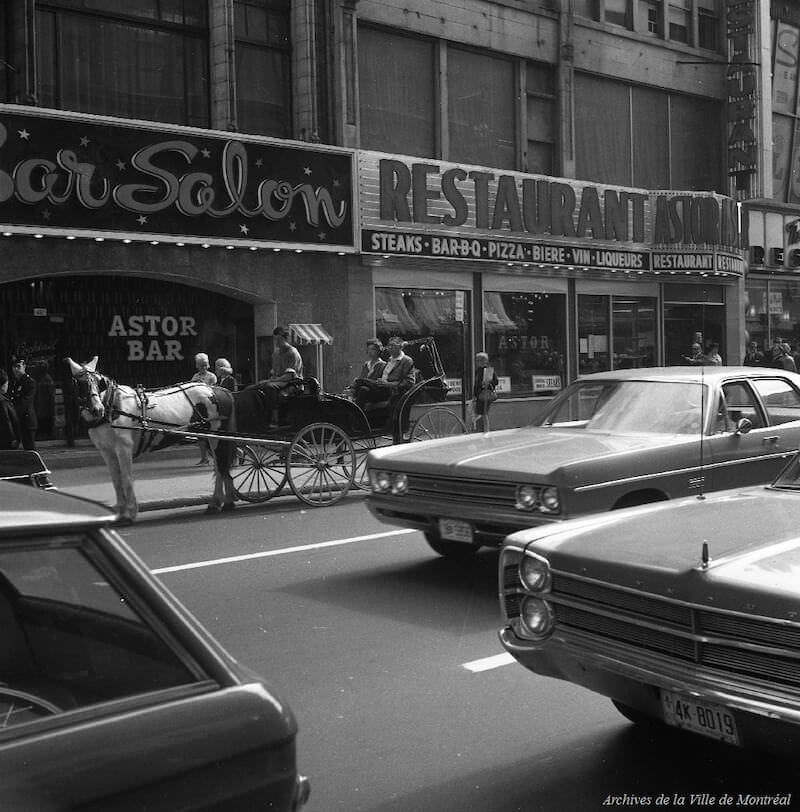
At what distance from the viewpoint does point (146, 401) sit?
446 inches

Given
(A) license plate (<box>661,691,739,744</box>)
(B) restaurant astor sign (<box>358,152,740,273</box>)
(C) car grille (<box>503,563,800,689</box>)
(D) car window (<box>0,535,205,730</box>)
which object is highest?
(B) restaurant astor sign (<box>358,152,740,273</box>)

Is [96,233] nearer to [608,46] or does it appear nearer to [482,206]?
[482,206]

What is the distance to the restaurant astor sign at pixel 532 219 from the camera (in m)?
20.3

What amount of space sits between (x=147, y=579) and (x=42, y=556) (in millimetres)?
243

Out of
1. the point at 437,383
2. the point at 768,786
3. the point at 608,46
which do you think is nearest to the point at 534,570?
the point at 768,786

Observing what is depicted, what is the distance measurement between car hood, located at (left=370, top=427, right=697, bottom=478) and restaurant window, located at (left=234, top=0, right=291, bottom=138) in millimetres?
12229

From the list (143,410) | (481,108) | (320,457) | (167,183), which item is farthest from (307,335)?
(143,410)

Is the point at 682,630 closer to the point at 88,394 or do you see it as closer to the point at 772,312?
the point at 88,394

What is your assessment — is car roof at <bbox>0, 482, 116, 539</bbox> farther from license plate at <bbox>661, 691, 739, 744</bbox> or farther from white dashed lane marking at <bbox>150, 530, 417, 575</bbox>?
white dashed lane marking at <bbox>150, 530, 417, 575</bbox>

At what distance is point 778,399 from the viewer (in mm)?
9078

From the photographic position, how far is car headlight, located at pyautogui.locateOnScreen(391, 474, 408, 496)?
27.0ft

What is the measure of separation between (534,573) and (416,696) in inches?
53.2

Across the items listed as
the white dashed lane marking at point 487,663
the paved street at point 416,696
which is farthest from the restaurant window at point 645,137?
the white dashed lane marking at point 487,663

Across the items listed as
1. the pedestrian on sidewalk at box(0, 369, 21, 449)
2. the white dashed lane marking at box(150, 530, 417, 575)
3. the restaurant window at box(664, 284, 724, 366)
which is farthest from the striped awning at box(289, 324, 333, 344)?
the restaurant window at box(664, 284, 724, 366)
